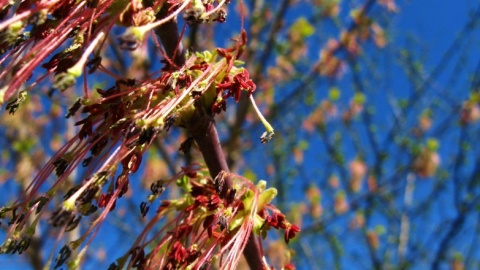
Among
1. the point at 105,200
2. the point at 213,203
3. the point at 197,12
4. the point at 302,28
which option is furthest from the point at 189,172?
the point at 302,28

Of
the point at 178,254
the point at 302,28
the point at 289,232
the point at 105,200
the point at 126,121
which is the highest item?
the point at 126,121

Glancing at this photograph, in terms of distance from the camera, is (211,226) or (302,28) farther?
(302,28)

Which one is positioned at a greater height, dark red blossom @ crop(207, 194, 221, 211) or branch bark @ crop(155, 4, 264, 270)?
branch bark @ crop(155, 4, 264, 270)

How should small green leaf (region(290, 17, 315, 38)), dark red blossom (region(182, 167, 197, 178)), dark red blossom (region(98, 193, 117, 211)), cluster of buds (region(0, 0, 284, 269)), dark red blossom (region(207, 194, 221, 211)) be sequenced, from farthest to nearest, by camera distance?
small green leaf (region(290, 17, 315, 38)), dark red blossom (region(182, 167, 197, 178)), dark red blossom (region(207, 194, 221, 211)), dark red blossom (region(98, 193, 117, 211)), cluster of buds (region(0, 0, 284, 269))

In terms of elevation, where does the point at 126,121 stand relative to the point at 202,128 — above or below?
above

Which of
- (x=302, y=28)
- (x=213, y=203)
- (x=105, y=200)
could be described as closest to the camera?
(x=105, y=200)

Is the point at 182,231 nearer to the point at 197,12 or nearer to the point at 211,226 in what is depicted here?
the point at 211,226

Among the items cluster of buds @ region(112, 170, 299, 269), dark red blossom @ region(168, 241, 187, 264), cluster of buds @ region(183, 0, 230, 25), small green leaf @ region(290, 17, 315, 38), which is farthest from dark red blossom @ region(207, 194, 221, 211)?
small green leaf @ region(290, 17, 315, 38)

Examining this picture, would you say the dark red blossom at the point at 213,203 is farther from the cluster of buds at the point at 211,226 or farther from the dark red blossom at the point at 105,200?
the dark red blossom at the point at 105,200

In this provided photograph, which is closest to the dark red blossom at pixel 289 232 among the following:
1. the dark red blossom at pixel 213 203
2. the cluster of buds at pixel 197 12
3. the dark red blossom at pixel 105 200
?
the dark red blossom at pixel 213 203

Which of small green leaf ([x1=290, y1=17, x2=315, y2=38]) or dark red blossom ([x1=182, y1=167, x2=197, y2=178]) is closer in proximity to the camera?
dark red blossom ([x1=182, y1=167, x2=197, y2=178])

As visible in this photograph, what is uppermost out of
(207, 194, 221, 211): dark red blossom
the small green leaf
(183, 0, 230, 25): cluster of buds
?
(183, 0, 230, 25): cluster of buds

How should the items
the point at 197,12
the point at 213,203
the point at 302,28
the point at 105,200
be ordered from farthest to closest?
1. the point at 302,28
2. the point at 213,203
3. the point at 105,200
4. the point at 197,12

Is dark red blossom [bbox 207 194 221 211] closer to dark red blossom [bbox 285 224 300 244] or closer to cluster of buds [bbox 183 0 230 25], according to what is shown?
dark red blossom [bbox 285 224 300 244]
